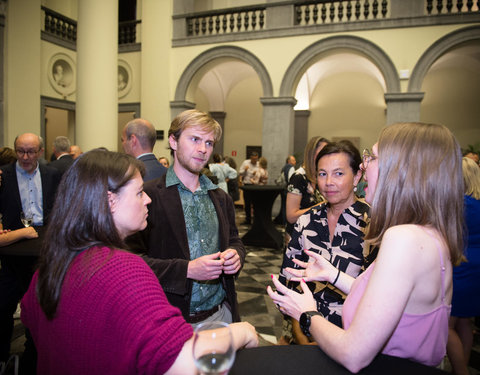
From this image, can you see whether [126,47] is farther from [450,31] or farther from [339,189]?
[339,189]

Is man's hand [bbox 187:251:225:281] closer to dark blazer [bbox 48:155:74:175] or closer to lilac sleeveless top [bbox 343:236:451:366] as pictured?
lilac sleeveless top [bbox 343:236:451:366]

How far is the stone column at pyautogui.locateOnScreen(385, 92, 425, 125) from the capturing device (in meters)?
8.65

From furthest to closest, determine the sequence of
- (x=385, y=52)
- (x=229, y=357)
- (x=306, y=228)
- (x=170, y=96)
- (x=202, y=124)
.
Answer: (x=170, y=96)
(x=385, y=52)
(x=306, y=228)
(x=202, y=124)
(x=229, y=357)

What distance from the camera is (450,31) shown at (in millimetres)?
8258

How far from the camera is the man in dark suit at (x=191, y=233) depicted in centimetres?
173

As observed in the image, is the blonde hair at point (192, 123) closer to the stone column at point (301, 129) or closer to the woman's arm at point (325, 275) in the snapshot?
the woman's arm at point (325, 275)

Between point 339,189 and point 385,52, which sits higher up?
point 385,52

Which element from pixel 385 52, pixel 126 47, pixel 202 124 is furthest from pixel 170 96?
pixel 202 124

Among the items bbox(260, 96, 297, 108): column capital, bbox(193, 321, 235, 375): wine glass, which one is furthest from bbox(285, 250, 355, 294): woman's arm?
bbox(260, 96, 297, 108): column capital

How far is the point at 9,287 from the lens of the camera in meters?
2.75

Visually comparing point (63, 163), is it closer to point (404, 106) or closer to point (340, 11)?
point (404, 106)

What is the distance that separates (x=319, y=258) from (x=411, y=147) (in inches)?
26.5

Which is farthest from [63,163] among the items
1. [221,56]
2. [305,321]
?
[221,56]

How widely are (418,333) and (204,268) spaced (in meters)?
0.92
